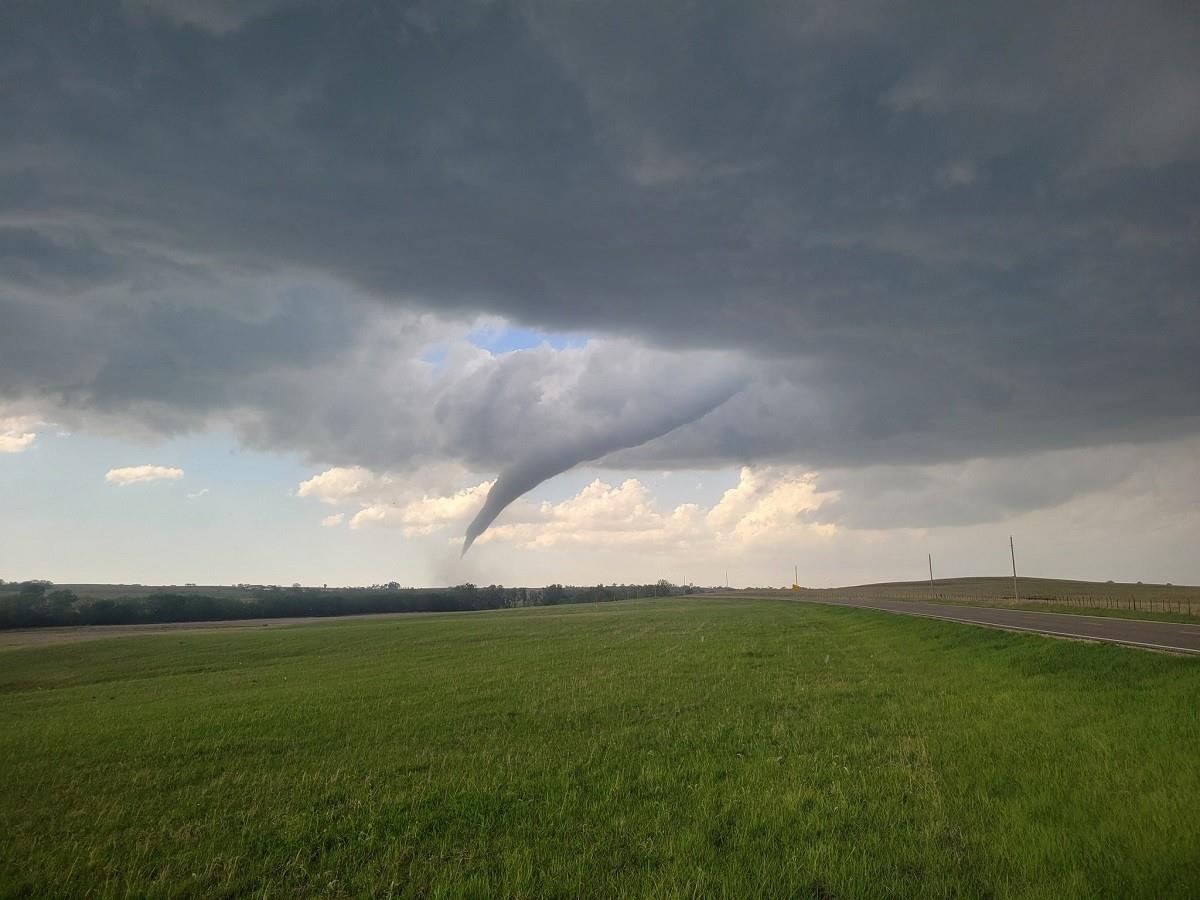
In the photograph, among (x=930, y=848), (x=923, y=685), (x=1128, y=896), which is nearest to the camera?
(x=1128, y=896)

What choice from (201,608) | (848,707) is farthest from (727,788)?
(201,608)

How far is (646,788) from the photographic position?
1264cm

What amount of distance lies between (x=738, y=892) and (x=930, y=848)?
3.12m

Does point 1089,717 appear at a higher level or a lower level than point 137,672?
higher

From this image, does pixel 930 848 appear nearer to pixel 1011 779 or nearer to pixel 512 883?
pixel 1011 779

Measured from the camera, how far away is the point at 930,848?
9.73m

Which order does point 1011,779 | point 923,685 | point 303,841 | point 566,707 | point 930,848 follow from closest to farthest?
point 930,848 < point 303,841 < point 1011,779 < point 566,707 < point 923,685

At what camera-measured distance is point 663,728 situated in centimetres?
1764

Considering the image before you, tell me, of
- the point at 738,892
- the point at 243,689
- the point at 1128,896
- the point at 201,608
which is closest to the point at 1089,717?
the point at 1128,896

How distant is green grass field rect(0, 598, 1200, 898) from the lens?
9.24 metres

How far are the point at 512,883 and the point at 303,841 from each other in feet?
12.8

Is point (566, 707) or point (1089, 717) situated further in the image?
point (566, 707)

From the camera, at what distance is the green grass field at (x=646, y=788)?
9242mm

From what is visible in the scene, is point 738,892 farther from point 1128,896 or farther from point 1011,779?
point 1011,779
